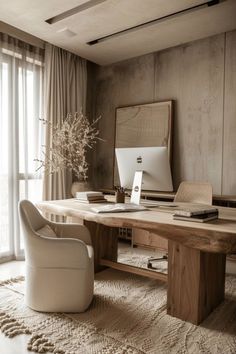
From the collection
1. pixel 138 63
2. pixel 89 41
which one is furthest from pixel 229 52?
pixel 89 41

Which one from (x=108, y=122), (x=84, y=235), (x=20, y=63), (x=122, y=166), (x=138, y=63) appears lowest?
(x=84, y=235)

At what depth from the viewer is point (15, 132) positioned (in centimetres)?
353

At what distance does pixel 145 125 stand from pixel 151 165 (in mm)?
1740

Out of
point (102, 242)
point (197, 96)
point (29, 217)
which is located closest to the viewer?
point (29, 217)

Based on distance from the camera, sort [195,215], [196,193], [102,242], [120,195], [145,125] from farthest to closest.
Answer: [145,125], [196,193], [102,242], [120,195], [195,215]

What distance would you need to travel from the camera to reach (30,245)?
2158mm

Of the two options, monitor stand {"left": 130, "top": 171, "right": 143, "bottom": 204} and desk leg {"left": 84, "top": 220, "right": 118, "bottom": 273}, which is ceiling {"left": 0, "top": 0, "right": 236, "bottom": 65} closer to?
monitor stand {"left": 130, "top": 171, "right": 143, "bottom": 204}

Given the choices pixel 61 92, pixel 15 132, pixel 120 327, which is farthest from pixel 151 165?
pixel 61 92

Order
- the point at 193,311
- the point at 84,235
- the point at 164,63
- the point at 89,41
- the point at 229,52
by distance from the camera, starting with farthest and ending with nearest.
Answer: the point at 164,63, the point at 89,41, the point at 229,52, the point at 84,235, the point at 193,311

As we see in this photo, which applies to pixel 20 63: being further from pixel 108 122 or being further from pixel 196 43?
pixel 196 43

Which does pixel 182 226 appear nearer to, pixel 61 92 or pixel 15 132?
pixel 15 132

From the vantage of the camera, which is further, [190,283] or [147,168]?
[147,168]

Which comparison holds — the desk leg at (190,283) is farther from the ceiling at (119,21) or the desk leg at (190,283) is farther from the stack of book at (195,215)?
the ceiling at (119,21)

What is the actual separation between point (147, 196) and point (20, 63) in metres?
2.31
